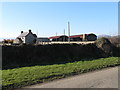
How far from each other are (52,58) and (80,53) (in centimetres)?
459

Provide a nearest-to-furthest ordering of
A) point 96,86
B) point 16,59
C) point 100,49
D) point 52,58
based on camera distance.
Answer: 1. point 96,86
2. point 16,59
3. point 52,58
4. point 100,49

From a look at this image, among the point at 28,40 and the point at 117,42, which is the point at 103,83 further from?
the point at 28,40

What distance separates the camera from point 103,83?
288 inches

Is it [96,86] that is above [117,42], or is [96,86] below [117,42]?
below

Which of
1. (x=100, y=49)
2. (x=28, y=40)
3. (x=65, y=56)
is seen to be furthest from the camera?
(x=28, y=40)

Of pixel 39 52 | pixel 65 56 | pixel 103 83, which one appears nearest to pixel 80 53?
pixel 65 56

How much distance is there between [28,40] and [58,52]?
3999 cm

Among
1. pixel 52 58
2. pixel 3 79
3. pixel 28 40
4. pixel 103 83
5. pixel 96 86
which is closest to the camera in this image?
pixel 96 86

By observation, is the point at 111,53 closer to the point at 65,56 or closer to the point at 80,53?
the point at 80,53

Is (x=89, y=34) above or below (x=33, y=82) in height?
above

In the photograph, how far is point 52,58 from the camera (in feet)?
55.1

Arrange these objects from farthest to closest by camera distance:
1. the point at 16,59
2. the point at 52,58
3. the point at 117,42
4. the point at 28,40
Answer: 1. the point at 28,40
2. the point at 117,42
3. the point at 52,58
4. the point at 16,59

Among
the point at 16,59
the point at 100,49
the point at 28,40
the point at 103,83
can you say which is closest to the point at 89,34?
the point at 28,40

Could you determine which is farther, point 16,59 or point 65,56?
point 65,56
